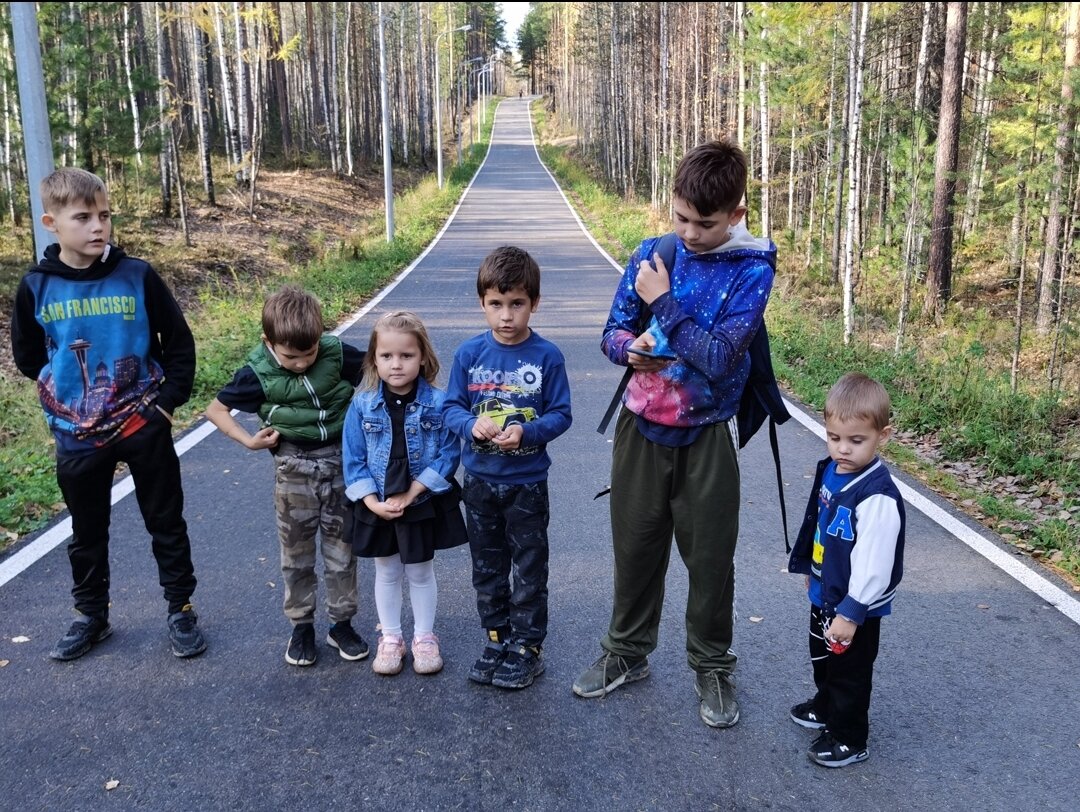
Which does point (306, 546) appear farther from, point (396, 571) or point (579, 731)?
point (579, 731)

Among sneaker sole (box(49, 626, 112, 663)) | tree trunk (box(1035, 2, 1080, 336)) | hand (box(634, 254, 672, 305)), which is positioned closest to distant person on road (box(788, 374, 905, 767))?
hand (box(634, 254, 672, 305))

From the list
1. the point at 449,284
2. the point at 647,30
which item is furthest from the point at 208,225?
the point at 647,30

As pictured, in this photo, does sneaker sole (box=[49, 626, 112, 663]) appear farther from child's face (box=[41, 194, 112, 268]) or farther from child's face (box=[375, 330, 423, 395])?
child's face (box=[375, 330, 423, 395])

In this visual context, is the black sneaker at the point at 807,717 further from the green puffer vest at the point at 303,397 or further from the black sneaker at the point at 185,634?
the black sneaker at the point at 185,634

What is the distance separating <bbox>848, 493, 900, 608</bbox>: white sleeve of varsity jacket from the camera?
296 centimetres

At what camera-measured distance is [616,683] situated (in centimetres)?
362

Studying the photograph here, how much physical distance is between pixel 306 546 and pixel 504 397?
1.14 metres

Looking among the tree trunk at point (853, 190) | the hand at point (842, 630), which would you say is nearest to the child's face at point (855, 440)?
the hand at point (842, 630)

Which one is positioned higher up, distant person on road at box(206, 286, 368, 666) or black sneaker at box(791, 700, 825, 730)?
distant person on road at box(206, 286, 368, 666)

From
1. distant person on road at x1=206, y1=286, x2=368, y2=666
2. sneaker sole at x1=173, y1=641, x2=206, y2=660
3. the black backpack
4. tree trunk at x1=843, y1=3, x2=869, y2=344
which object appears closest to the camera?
the black backpack

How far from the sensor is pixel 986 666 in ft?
12.6

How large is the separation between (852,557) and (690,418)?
0.74m

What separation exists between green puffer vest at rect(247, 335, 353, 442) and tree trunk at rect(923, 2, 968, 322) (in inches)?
488

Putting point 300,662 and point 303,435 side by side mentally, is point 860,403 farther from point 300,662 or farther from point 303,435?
point 300,662
